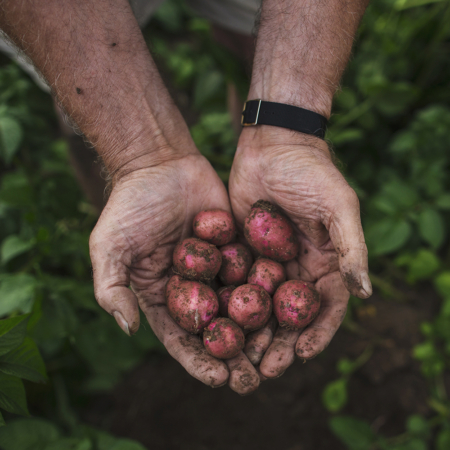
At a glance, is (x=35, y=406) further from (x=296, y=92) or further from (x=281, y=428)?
(x=296, y=92)

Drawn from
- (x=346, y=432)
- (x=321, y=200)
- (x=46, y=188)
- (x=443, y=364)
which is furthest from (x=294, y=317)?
(x=46, y=188)

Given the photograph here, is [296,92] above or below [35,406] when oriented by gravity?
above

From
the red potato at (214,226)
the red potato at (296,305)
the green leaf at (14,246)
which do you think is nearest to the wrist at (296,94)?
the red potato at (214,226)

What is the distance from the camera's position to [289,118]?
228cm

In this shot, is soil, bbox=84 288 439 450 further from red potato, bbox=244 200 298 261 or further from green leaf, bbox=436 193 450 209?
red potato, bbox=244 200 298 261

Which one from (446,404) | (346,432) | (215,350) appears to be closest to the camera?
(215,350)

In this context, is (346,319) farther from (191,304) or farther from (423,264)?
(191,304)

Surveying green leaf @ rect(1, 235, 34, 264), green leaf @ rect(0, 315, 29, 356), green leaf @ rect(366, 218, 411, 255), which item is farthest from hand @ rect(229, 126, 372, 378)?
green leaf @ rect(1, 235, 34, 264)

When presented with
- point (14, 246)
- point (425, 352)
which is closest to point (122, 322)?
point (14, 246)

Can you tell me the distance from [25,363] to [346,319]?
240 centimetres

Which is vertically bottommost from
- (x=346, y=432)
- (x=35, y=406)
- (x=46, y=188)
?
(x=35, y=406)

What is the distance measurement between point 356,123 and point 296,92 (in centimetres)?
160

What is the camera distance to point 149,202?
2094 millimetres

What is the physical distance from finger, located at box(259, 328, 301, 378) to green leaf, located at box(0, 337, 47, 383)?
1023 mm
